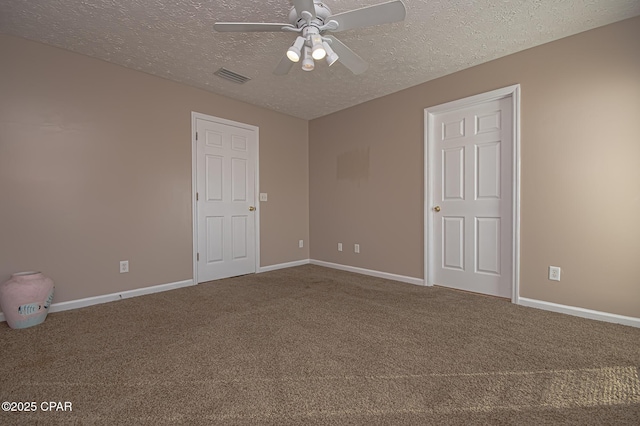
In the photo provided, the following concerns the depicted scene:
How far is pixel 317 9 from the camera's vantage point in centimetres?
192

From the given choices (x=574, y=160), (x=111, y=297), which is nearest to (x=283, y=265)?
(x=111, y=297)

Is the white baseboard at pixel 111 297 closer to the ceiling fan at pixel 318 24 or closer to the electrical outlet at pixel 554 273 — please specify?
the ceiling fan at pixel 318 24

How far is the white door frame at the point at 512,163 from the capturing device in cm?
284

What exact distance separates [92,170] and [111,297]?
1.32 metres

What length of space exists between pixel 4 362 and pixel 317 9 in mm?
3007

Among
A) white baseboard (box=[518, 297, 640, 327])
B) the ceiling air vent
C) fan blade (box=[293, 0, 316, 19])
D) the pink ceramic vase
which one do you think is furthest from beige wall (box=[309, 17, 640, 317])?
the pink ceramic vase

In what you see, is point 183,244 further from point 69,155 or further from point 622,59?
point 622,59

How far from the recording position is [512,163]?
2.90 meters

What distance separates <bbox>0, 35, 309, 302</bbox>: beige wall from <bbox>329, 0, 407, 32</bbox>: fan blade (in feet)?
8.12

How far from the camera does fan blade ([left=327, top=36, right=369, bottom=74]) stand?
2102 mm

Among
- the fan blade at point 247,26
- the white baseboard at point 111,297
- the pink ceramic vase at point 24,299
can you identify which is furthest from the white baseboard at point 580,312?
the pink ceramic vase at point 24,299

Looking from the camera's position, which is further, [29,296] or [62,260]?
[62,260]

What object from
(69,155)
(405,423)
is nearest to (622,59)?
(405,423)

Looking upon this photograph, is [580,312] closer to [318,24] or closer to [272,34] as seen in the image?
[318,24]
